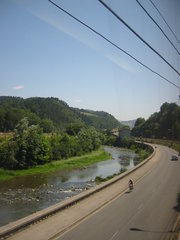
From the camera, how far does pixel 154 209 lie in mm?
26500

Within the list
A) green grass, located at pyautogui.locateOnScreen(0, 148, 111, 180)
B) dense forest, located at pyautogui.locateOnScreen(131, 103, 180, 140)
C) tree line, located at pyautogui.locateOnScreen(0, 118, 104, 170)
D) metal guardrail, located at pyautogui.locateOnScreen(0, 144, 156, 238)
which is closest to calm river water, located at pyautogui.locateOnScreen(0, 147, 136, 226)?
green grass, located at pyautogui.locateOnScreen(0, 148, 111, 180)

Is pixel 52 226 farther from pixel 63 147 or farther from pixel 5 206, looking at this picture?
pixel 63 147

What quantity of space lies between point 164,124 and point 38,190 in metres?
98.4

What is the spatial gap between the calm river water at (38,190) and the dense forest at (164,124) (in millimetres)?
55010

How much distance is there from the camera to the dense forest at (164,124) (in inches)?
4766

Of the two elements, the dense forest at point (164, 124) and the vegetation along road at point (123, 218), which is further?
the dense forest at point (164, 124)

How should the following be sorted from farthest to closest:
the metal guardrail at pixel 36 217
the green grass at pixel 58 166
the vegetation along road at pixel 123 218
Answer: the green grass at pixel 58 166 → the vegetation along road at pixel 123 218 → the metal guardrail at pixel 36 217

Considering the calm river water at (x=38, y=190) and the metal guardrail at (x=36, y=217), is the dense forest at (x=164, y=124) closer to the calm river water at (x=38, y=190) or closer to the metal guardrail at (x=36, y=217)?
the calm river water at (x=38, y=190)

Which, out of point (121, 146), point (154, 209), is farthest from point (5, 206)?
point (121, 146)

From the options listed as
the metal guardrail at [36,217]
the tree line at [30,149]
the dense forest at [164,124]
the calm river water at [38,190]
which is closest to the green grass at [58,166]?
the tree line at [30,149]

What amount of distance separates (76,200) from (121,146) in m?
125

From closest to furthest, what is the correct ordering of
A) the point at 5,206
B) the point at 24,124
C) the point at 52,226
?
the point at 52,226
the point at 5,206
the point at 24,124

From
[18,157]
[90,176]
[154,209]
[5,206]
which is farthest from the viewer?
[18,157]

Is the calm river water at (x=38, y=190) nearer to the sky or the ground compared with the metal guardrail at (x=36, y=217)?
nearer to the ground
